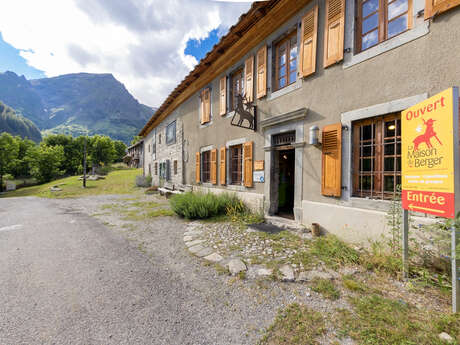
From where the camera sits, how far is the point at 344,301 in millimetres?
2256

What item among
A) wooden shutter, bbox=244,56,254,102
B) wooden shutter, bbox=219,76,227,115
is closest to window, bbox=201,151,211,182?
wooden shutter, bbox=219,76,227,115

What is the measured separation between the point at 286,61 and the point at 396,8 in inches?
96.3

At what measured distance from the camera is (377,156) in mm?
3740

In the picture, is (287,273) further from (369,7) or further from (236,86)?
(236,86)

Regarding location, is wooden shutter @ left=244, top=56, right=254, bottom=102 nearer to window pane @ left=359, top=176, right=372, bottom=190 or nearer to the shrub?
the shrub

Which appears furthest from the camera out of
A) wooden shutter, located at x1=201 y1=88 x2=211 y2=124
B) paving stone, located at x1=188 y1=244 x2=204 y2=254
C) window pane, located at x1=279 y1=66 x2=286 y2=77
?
wooden shutter, located at x1=201 y1=88 x2=211 y2=124

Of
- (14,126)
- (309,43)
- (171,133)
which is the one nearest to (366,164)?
(309,43)

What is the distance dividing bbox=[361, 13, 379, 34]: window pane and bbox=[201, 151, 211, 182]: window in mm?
6489

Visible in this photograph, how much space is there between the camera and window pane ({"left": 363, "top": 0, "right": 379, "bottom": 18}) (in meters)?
3.76

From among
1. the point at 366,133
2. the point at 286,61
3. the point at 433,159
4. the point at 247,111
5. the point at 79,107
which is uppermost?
the point at 79,107

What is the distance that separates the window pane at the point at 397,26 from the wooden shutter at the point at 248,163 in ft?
13.1

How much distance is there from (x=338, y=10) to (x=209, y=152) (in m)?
6.30

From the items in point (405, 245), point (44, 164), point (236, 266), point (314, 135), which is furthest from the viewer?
point (44, 164)

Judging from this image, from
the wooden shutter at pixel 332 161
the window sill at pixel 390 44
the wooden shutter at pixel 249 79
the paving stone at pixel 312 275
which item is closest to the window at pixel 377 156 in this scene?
the wooden shutter at pixel 332 161
